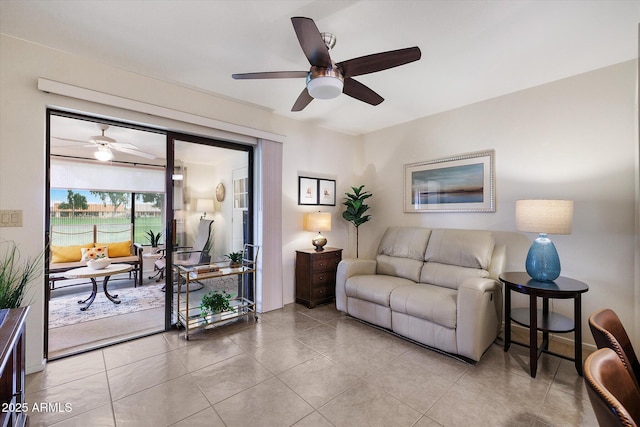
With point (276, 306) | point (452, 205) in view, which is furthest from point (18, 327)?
point (452, 205)

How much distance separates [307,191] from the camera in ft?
13.0

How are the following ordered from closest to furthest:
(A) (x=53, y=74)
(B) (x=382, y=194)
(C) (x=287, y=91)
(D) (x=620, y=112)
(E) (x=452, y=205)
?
(A) (x=53, y=74), (D) (x=620, y=112), (C) (x=287, y=91), (E) (x=452, y=205), (B) (x=382, y=194)

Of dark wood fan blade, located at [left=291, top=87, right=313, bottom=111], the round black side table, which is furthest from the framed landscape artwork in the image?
dark wood fan blade, located at [left=291, top=87, right=313, bottom=111]

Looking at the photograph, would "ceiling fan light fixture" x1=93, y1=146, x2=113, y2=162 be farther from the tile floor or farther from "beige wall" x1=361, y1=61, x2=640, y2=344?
"beige wall" x1=361, y1=61, x2=640, y2=344

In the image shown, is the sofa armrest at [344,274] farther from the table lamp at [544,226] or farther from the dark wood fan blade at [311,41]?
the dark wood fan blade at [311,41]

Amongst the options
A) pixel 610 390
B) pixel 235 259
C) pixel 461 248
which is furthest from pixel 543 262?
pixel 235 259

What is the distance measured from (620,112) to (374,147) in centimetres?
272

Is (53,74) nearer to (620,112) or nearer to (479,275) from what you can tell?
(479,275)

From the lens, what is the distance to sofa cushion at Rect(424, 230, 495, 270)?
9.21 feet

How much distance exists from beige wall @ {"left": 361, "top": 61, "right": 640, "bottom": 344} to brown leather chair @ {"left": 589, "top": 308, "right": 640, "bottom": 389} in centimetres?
168

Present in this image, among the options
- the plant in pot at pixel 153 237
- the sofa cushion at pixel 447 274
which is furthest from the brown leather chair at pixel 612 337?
the plant in pot at pixel 153 237

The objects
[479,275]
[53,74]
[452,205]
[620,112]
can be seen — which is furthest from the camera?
[452,205]

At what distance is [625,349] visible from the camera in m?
1.20

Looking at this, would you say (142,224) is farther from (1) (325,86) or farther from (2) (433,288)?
(2) (433,288)
